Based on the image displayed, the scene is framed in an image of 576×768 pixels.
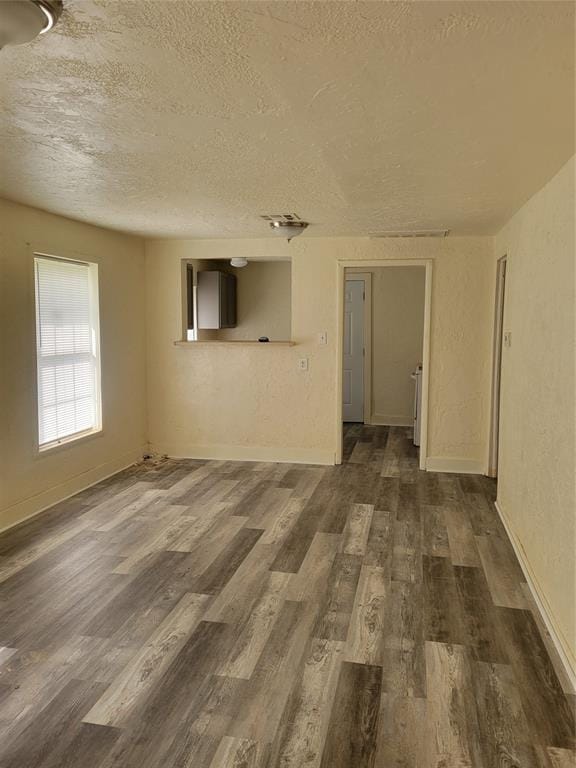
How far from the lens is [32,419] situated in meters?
4.12

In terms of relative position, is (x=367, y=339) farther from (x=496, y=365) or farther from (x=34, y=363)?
(x=34, y=363)

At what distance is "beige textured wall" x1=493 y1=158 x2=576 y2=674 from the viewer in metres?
2.51

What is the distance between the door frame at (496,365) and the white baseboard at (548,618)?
1.65 m

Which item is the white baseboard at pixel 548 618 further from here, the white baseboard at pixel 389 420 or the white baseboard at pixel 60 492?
the white baseboard at pixel 389 420

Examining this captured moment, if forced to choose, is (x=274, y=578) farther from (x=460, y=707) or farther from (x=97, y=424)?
(x=97, y=424)

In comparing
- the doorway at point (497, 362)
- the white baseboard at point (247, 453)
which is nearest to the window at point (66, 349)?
the white baseboard at point (247, 453)

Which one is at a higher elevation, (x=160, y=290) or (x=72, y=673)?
(x=160, y=290)

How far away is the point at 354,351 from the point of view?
7934 millimetres

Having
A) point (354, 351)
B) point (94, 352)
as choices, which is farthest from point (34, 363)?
point (354, 351)

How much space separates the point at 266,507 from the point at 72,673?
2260 mm

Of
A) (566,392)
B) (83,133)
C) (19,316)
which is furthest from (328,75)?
(19,316)

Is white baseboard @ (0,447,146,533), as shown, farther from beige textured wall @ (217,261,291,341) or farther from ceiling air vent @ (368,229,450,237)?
ceiling air vent @ (368,229,450,237)

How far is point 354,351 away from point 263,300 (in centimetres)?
144

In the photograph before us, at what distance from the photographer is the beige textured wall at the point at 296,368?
17.8 feet
